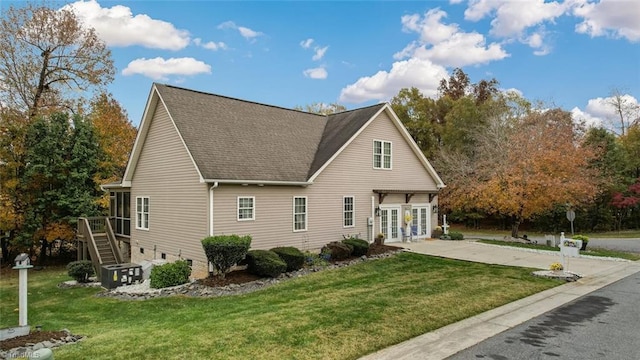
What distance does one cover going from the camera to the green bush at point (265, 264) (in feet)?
43.2

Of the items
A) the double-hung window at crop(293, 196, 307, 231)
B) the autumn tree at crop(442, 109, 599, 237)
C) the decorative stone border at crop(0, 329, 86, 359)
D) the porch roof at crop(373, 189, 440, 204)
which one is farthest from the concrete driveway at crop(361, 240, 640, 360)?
the double-hung window at crop(293, 196, 307, 231)

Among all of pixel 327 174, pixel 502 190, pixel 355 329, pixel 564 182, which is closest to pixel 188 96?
pixel 327 174

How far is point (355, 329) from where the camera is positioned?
7168mm

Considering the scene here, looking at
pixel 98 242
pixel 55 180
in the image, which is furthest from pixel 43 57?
pixel 98 242

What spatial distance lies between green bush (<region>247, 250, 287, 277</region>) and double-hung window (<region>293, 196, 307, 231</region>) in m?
2.65

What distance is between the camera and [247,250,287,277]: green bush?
1318 centimetres

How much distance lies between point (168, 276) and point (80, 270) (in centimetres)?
549

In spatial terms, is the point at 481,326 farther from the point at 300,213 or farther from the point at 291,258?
the point at 300,213

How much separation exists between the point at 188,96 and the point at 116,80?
1699cm

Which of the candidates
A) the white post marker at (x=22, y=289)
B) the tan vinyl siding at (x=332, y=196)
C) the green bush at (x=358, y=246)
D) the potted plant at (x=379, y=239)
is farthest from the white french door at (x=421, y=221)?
the white post marker at (x=22, y=289)

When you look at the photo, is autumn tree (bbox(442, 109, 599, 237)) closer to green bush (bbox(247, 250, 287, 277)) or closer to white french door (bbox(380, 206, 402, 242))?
white french door (bbox(380, 206, 402, 242))

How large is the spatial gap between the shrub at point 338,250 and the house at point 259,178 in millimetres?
938

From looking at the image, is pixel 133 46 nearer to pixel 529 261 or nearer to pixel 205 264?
pixel 205 264

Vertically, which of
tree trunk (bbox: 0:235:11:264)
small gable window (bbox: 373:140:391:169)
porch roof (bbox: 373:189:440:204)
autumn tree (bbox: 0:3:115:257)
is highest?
autumn tree (bbox: 0:3:115:257)
